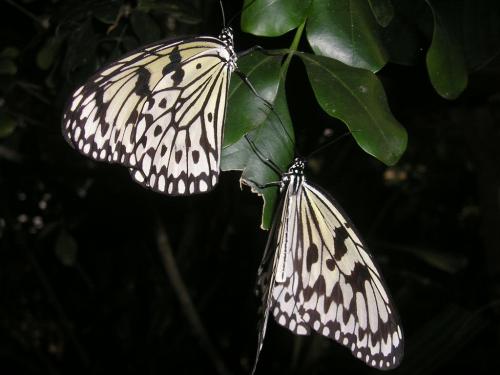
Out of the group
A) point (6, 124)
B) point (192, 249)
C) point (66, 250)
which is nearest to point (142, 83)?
point (6, 124)

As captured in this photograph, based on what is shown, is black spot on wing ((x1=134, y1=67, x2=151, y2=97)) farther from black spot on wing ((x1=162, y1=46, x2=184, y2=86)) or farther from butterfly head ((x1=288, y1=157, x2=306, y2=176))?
butterfly head ((x1=288, y1=157, x2=306, y2=176))

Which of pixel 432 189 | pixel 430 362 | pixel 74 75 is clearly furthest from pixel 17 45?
pixel 432 189

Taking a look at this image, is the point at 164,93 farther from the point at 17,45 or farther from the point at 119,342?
the point at 119,342

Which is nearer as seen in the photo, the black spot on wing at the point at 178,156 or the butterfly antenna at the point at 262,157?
the butterfly antenna at the point at 262,157

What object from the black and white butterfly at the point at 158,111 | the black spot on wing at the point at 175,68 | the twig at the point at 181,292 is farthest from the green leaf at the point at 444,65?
the twig at the point at 181,292

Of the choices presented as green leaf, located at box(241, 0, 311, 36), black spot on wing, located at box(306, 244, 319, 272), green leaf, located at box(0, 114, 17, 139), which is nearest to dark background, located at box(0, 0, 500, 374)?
green leaf, located at box(0, 114, 17, 139)

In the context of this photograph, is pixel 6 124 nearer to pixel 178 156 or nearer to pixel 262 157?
pixel 178 156

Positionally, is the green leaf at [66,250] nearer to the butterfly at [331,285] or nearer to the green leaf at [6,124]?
the green leaf at [6,124]
